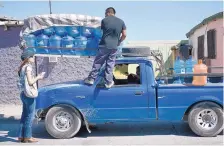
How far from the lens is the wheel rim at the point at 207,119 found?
6406 mm

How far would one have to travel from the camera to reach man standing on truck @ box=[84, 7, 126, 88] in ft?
21.2

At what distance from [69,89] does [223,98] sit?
3.18 m

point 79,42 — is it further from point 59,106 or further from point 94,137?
point 94,137

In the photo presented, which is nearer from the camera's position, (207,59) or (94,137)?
(94,137)

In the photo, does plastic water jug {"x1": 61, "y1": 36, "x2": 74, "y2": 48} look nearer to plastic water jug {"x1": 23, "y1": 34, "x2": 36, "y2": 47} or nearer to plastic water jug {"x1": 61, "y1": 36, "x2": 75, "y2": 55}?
plastic water jug {"x1": 61, "y1": 36, "x2": 75, "y2": 55}

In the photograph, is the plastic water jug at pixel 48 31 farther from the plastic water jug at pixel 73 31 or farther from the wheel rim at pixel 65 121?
the wheel rim at pixel 65 121

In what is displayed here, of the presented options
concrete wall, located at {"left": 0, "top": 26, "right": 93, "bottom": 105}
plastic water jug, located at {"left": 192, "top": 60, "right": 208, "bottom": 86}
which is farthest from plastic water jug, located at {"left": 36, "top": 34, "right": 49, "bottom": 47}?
plastic water jug, located at {"left": 192, "top": 60, "right": 208, "bottom": 86}

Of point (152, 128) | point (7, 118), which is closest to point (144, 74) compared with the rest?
point (152, 128)

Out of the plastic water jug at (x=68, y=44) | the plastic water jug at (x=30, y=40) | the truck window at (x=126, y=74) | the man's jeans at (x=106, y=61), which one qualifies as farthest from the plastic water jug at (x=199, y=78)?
the plastic water jug at (x=30, y=40)

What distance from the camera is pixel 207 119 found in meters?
6.44

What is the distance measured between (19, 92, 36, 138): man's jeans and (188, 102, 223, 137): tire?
10.6 feet

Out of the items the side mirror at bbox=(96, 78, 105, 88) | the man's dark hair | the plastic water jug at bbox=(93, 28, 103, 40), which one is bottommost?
the side mirror at bbox=(96, 78, 105, 88)

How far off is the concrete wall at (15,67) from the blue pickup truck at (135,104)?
4183mm

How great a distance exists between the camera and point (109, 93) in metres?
6.42
